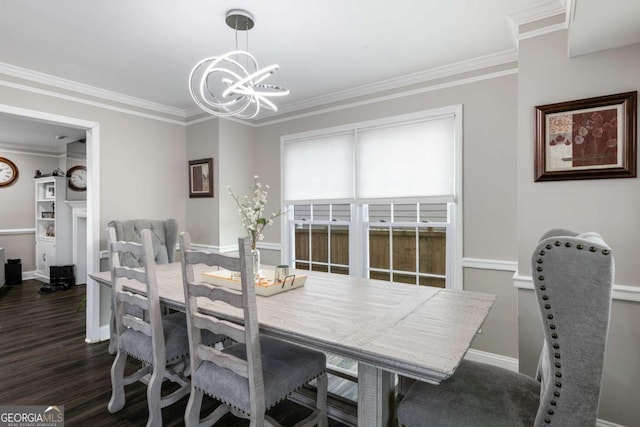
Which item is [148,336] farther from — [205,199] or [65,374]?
[205,199]

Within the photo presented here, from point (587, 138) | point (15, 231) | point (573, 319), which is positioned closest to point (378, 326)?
point (573, 319)

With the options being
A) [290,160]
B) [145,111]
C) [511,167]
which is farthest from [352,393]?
[145,111]

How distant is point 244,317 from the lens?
4.70 ft

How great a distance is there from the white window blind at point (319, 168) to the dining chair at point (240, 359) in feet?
6.99

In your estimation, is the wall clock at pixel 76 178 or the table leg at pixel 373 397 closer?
the table leg at pixel 373 397

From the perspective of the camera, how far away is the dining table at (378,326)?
44.6 inches

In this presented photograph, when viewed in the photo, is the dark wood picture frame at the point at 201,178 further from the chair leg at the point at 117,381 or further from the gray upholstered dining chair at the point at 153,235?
the chair leg at the point at 117,381

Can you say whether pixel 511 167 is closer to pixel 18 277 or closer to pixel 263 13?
pixel 263 13

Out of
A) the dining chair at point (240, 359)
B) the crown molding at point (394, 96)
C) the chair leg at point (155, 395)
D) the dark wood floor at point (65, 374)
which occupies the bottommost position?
the dark wood floor at point (65, 374)

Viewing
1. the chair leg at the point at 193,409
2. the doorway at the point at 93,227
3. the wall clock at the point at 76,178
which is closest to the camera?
the chair leg at the point at 193,409

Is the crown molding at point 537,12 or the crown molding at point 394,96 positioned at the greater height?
the crown molding at point 537,12

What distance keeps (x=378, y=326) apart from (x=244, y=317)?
58 cm

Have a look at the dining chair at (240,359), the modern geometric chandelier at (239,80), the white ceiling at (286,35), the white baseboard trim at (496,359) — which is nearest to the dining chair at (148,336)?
the dining chair at (240,359)

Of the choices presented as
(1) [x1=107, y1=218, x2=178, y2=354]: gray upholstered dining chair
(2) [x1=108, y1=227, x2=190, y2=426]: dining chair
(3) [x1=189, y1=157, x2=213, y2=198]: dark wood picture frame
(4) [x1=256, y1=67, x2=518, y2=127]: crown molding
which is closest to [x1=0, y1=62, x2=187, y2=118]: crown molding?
(3) [x1=189, y1=157, x2=213, y2=198]: dark wood picture frame
